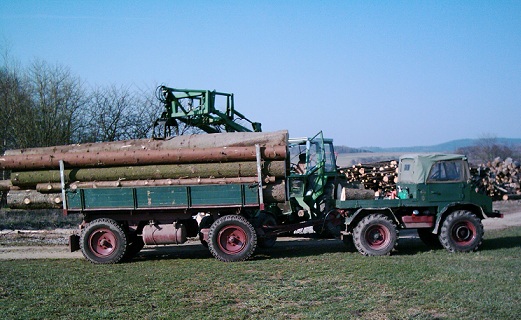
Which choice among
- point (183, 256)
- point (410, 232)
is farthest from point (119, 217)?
point (410, 232)

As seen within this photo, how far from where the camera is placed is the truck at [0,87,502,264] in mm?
12922

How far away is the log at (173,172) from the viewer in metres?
13.0

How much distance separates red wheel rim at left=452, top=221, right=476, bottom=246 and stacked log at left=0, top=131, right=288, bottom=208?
4.39 m

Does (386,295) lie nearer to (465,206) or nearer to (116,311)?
(116,311)

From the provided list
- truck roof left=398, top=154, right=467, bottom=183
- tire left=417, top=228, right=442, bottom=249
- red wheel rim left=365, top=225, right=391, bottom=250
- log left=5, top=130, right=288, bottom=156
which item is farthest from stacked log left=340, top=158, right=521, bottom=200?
log left=5, top=130, right=288, bottom=156

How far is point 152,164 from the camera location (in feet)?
43.2

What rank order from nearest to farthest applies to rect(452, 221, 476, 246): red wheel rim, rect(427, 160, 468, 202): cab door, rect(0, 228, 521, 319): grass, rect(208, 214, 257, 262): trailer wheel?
rect(0, 228, 521, 319): grass < rect(208, 214, 257, 262): trailer wheel < rect(452, 221, 476, 246): red wheel rim < rect(427, 160, 468, 202): cab door

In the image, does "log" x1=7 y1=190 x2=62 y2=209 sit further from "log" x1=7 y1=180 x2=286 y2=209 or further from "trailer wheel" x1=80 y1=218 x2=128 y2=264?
"trailer wheel" x1=80 y1=218 x2=128 y2=264

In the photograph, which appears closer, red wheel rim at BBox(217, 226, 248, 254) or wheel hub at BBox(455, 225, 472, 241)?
red wheel rim at BBox(217, 226, 248, 254)

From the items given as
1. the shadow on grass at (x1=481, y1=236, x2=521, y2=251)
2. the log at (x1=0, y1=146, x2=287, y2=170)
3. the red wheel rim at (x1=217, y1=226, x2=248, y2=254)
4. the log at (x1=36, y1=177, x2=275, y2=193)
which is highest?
the log at (x1=0, y1=146, x2=287, y2=170)

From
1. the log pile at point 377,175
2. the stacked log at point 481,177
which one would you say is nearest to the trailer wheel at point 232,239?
the stacked log at point 481,177

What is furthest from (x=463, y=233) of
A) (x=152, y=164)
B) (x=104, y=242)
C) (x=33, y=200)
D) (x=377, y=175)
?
(x=33, y=200)

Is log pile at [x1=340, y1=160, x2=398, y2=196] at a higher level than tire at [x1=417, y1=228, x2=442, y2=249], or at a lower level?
higher

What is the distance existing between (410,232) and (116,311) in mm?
12713
